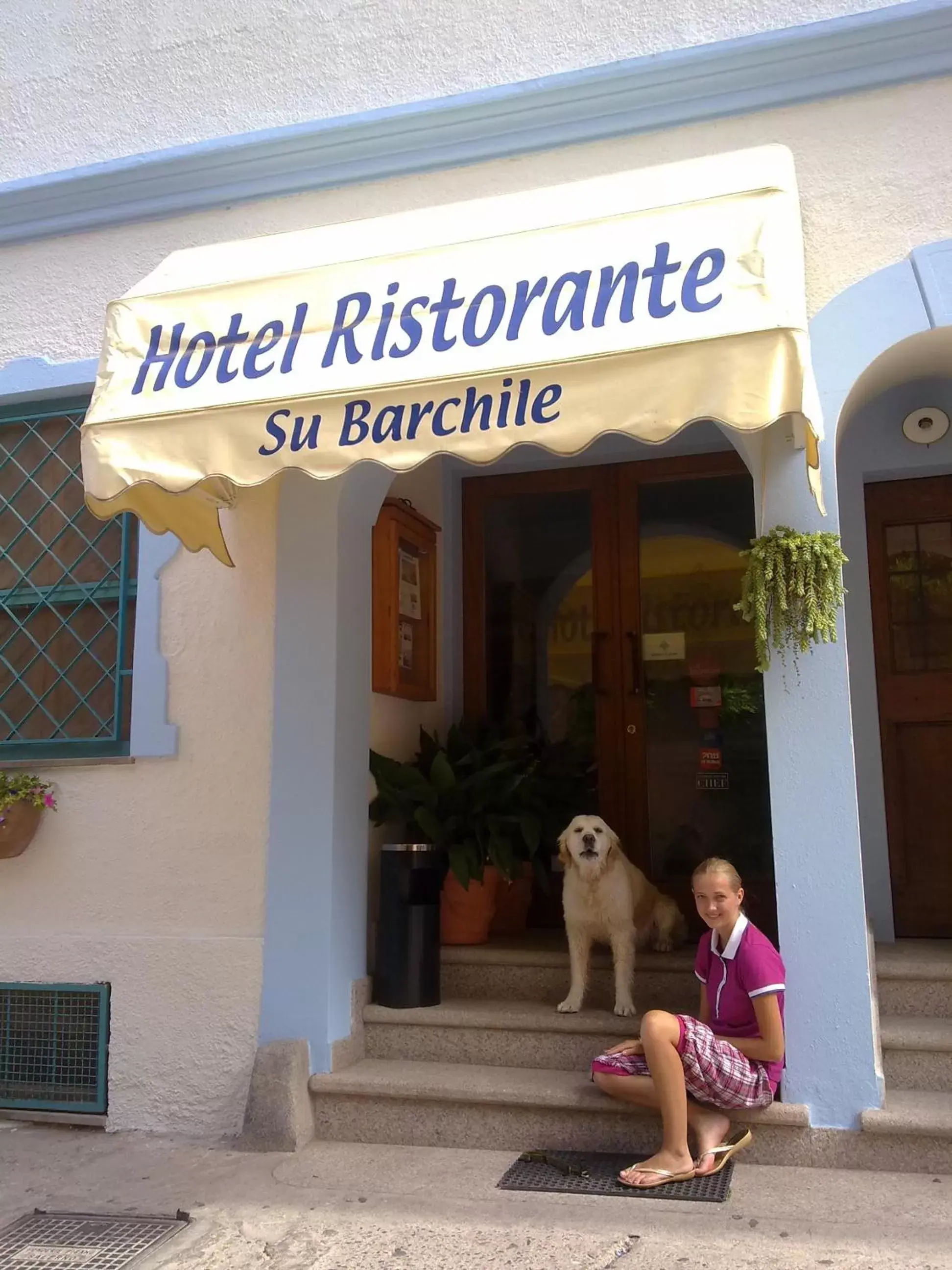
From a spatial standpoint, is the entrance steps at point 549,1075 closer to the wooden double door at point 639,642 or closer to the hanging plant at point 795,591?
the wooden double door at point 639,642

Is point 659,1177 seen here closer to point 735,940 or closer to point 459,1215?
point 459,1215

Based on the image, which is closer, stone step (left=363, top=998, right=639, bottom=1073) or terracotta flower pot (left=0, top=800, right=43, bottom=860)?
stone step (left=363, top=998, right=639, bottom=1073)

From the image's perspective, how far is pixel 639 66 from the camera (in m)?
4.71

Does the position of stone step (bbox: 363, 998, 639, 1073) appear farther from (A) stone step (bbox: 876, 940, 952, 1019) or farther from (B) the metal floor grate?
(A) stone step (bbox: 876, 940, 952, 1019)

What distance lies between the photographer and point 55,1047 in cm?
500

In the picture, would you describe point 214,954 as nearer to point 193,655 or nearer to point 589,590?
point 193,655

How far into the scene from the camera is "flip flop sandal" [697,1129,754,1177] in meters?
3.82

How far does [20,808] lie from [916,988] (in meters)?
4.14

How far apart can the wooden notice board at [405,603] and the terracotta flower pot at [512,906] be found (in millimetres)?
1150

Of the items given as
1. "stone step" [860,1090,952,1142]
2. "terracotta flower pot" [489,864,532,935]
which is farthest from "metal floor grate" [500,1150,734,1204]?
"terracotta flower pot" [489,864,532,935]

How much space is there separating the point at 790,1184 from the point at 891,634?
115 inches

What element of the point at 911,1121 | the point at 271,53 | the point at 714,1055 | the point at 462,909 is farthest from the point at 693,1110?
the point at 271,53

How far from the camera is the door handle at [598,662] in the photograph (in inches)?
245

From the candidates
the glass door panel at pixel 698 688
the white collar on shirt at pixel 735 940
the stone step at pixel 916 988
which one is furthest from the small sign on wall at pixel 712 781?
the white collar on shirt at pixel 735 940
